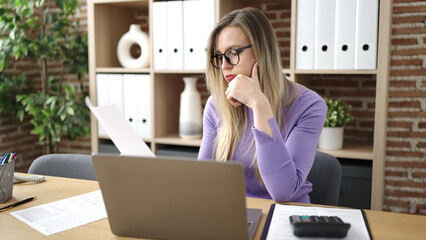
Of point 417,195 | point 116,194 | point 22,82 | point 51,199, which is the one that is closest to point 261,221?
point 116,194

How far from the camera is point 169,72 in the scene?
250 centimetres

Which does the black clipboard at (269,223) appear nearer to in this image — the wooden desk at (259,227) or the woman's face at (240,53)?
the wooden desk at (259,227)

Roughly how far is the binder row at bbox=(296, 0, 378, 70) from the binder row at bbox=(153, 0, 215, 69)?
1.74 ft

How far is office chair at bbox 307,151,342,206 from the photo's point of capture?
4.85 ft

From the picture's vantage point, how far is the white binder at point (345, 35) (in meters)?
2.08

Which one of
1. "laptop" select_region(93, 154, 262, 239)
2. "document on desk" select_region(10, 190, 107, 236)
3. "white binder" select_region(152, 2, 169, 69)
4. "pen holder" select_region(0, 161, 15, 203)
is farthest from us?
"white binder" select_region(152, 2, 169, 69)

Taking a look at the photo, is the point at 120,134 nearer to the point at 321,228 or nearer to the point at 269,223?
the point at 269,223

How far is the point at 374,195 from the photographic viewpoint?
6.95 feet

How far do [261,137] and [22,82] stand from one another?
2.47 meters

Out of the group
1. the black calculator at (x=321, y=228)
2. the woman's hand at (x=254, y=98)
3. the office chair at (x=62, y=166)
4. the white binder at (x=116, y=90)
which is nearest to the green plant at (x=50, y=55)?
the white binder at (x=116, y=90)

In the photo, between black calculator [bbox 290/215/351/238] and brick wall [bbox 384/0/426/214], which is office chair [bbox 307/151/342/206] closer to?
black calculator [bbox 290/215/351/238]

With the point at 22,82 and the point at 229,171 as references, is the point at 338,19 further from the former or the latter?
the point at 22,82

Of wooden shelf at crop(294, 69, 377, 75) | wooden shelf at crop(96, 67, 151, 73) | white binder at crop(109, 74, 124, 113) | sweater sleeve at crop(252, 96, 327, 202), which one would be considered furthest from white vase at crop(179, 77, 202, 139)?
sweater sleeve at crop(252, 96, 327, 202)

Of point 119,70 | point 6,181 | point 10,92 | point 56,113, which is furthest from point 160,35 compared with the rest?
point 6,181
